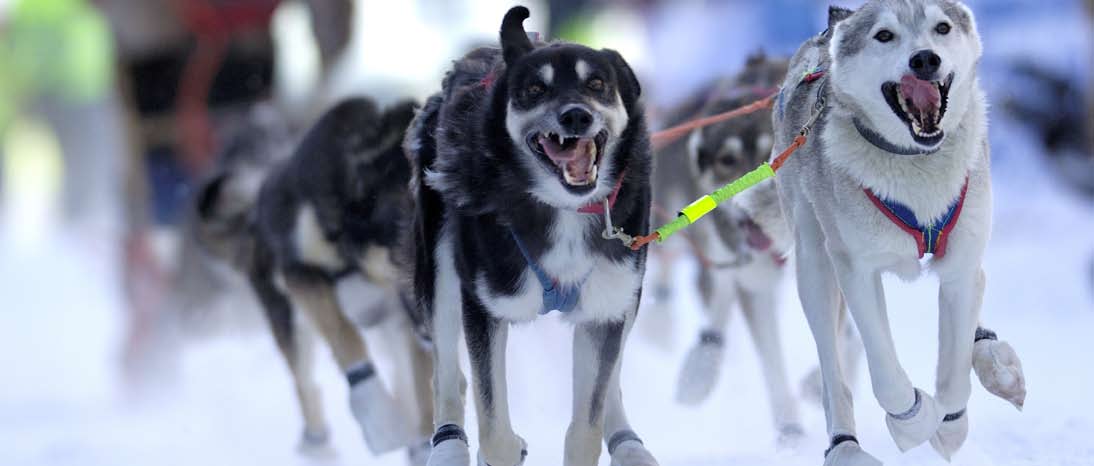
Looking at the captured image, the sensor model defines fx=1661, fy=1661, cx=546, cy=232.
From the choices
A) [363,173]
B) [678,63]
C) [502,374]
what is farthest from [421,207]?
[678,63]

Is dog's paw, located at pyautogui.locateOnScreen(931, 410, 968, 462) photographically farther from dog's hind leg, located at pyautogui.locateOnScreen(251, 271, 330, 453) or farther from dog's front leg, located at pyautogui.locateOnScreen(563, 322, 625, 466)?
dog's hind leg, located at pyautogui.locateOnScreen(251, 271, 330, 453)

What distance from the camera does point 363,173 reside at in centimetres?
399

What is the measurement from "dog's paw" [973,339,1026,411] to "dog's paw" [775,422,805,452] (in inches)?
30.1

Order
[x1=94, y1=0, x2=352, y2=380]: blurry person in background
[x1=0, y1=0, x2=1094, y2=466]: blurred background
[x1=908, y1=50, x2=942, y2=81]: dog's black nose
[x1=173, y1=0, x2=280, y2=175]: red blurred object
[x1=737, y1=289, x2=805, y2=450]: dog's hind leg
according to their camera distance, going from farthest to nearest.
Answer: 1. [x1=173, y1=0, x2=280, y2=175]: red blurred object
2. [x1=94, y1=0, x2=352, y2=380]: blurry person in background
3. [x1=0, y1=0, x2=1094, y2=466]: blurred background
4. [x1=737, y1=289, x2=805, y2=450]: dog's hind leg
5. [x1=908, y1=50, x2=942, y2=81]: dog's black nose

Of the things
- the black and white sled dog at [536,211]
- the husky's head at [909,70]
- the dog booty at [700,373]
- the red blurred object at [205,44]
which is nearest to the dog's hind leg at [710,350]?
the dog booty at [700,373]

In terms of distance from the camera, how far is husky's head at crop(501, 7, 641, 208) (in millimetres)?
2834

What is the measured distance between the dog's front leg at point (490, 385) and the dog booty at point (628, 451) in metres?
0.24

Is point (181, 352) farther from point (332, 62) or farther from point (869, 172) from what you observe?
point (869, 172)

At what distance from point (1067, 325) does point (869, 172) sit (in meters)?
2.93

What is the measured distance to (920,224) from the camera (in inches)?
116

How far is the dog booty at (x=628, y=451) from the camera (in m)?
3.29

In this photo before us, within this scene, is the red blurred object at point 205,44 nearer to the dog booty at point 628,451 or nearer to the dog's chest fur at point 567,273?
the dog booty at point 628,451

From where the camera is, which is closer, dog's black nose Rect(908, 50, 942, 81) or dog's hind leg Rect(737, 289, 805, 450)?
dog's black nose Rect(908, 50, 942, 81)

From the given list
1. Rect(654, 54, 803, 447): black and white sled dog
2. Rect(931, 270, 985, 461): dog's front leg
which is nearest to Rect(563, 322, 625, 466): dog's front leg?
Rect(931, 270, 985, 461): dog's front leg
